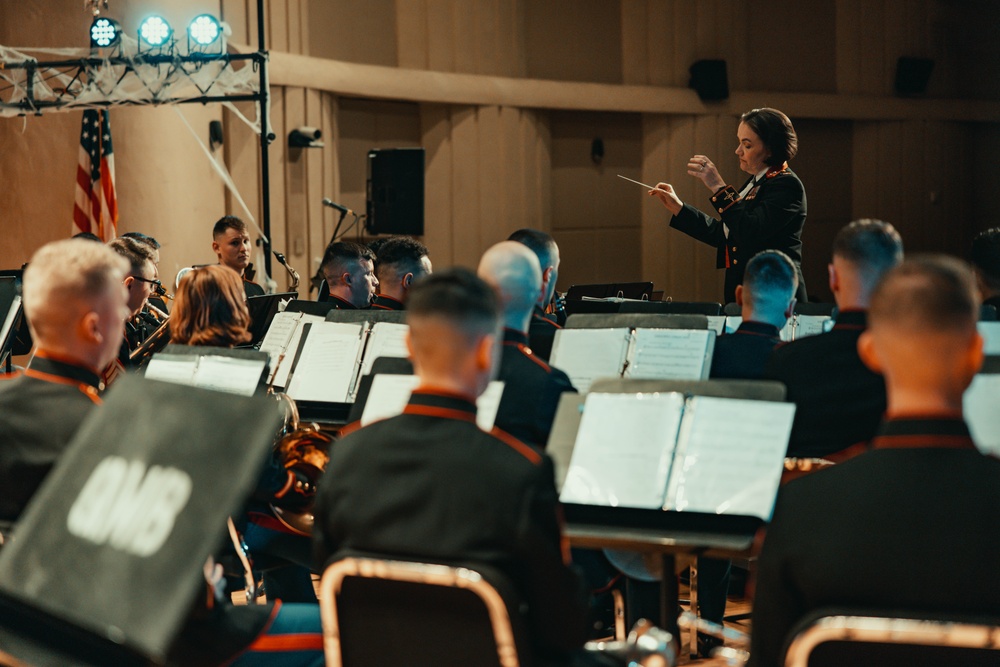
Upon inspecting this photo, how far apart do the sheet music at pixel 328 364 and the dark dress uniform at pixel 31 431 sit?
2022mm

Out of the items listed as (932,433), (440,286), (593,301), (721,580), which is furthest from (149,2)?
(932,433)

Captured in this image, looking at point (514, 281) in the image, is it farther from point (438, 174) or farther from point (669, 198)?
point (438, 174)

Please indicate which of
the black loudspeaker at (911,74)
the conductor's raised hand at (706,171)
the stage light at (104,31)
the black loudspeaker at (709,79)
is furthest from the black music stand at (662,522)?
the black loudspeaker at (911,74)

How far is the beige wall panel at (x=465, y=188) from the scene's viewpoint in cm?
1138

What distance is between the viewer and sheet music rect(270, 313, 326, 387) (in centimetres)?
469

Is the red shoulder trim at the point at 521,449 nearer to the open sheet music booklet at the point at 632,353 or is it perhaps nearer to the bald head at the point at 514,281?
the bald head at the point at 514,281

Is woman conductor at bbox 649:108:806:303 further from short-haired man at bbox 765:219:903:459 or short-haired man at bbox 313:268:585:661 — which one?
short-haired man at bbox 313:268:585:661

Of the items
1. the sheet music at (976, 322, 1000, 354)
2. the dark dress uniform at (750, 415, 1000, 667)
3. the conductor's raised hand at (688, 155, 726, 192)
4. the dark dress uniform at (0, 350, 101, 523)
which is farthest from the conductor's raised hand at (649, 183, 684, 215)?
the dark dress uniform at (750, 415, 1000, 667)

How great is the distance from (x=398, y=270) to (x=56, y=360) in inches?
112

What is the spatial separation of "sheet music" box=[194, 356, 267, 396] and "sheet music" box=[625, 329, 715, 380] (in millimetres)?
1243

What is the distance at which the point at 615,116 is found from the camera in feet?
41.6

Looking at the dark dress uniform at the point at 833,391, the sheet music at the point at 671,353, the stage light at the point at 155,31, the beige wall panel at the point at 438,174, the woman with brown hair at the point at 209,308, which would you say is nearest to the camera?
the dark dress uniform at the point at 833,391

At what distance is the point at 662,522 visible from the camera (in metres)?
2.56

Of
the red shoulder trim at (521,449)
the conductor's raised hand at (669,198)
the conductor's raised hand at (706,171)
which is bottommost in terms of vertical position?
the red shoulder trim at (521,449)
